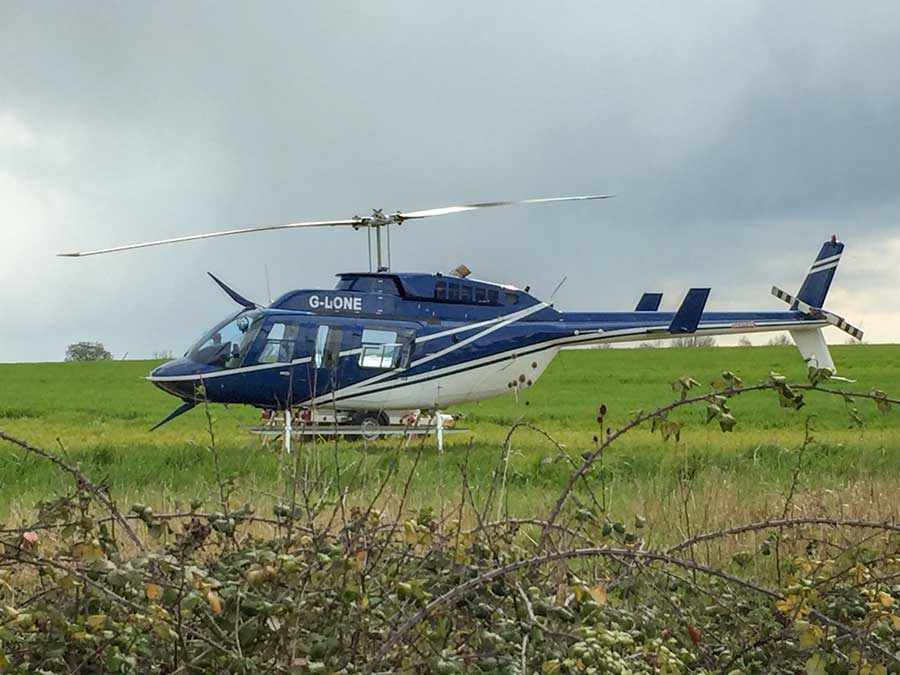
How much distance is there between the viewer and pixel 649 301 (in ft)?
62.4

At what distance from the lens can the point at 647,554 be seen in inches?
110

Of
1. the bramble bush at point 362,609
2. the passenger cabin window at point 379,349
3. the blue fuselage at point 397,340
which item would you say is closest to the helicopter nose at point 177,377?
the blue fuselage at point 397,340

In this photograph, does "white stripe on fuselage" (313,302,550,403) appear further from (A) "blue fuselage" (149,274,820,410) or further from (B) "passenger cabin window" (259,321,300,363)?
(B) "passenger cabin window" (259,321,300,363)

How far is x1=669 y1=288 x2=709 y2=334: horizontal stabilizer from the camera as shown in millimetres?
16906

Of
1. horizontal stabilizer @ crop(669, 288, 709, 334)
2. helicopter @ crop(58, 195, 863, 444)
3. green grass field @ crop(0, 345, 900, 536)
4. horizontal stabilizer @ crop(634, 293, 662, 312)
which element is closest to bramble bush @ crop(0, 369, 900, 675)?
green grass field @ crop(0, 345, 900, 536)

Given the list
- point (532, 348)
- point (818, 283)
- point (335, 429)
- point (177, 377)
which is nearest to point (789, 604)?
point (335, 429)

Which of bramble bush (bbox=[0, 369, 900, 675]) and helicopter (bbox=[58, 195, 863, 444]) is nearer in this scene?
bramble bush (bbox=[0, 369, 900, 675])

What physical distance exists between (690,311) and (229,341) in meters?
7.12

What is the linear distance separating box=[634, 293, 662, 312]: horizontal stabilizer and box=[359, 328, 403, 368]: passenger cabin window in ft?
15.9

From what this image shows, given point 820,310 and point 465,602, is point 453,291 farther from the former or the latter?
point 465,602

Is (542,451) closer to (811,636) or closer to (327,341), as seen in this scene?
(327,341)

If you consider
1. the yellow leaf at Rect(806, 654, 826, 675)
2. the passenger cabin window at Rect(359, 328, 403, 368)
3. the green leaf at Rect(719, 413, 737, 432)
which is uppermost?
the passenger cabin window at Rect(359, 328, 403, 368)

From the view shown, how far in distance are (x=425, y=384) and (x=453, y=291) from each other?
1514 millimetres

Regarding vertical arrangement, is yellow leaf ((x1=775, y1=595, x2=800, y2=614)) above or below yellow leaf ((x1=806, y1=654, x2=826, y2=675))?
above
